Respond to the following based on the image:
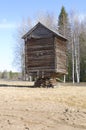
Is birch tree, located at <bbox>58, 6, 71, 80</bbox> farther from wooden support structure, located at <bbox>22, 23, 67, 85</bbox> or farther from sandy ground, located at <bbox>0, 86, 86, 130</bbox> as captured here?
sandy ground, located at <bbox>0, 86, 86, 130</bbox>

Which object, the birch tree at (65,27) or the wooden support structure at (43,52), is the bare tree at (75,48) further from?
the wooden support structure at (43,52)

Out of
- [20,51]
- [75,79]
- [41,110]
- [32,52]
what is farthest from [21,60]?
[41,110]

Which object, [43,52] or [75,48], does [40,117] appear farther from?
[75,48]

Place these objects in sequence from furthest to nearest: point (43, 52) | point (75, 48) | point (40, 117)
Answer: point (75, 48)
point (43, 52)
point (40, 117)

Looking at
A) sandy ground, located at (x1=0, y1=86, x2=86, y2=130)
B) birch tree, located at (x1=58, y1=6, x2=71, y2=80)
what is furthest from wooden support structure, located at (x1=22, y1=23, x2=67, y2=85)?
birch tree, located at (x1=58, y1=6, x2=71, y2=80)

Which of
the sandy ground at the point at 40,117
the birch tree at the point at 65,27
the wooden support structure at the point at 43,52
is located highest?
the birch tree at the point at 65,27

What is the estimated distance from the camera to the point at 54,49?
106 ft

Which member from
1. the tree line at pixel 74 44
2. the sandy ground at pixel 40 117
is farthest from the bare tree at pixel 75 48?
the sandy ground at pixel 40 117

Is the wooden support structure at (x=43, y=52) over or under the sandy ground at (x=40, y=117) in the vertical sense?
over

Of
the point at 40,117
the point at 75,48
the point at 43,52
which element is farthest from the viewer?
the point at 75,48

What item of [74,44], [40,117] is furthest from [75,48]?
[40,117]

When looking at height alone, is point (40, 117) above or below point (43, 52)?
below

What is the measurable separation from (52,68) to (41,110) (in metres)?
18.2

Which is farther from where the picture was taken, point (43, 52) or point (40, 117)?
point (43, 52)
